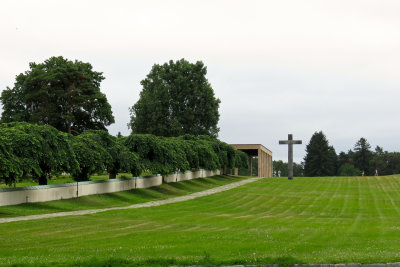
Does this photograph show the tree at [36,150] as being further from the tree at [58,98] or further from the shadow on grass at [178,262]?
the tree at [58,98]

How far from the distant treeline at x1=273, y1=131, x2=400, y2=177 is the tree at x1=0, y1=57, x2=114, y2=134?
98683 mm

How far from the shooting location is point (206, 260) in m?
12.1

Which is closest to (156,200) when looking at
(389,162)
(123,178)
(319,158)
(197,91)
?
(123,178)

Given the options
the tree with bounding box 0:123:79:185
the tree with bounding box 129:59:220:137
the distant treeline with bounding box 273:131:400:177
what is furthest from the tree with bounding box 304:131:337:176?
the tree with bounding box 0:123:79:185

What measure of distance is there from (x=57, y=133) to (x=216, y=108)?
56.1 meters

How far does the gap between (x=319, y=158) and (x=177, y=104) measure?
82.5 metres

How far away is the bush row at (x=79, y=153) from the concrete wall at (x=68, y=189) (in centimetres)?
86

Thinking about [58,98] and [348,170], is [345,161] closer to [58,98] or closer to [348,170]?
[348,170]

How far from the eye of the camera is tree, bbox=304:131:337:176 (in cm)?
15738

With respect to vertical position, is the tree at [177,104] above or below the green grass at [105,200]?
above

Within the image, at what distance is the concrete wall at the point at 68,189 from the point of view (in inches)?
1158

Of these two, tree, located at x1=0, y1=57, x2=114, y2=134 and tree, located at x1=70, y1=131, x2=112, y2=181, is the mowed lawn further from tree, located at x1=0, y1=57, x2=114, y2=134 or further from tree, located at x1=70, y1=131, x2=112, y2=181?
tree, located at x1=0, y1=57, x2=114, y2=134

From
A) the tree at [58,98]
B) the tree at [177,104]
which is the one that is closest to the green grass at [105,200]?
the tree at [58,98]

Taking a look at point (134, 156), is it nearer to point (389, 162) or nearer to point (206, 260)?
point (206, 260)
